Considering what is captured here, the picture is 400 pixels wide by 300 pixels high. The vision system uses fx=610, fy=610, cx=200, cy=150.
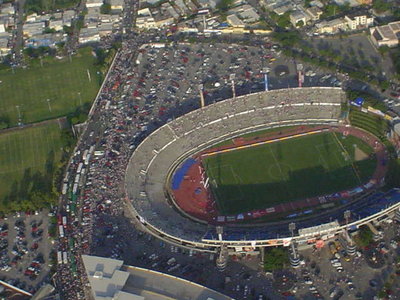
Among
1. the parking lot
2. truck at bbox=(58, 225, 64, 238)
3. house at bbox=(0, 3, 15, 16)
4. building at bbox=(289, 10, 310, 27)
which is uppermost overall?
building at bbox=(289, 10, 310, 27)

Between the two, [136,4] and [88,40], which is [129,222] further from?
[136,4]

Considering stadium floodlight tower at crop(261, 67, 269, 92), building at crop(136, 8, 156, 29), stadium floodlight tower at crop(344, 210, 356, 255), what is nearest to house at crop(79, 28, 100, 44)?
building at crop(136, 8, 156, 29)

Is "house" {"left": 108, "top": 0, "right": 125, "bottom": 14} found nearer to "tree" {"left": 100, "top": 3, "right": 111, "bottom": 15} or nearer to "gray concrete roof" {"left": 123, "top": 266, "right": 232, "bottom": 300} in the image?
"tree" {"left": 100, "top": 3, "right": 111, "bottom": 15}

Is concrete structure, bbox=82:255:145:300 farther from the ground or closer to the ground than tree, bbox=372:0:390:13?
closer to the ground

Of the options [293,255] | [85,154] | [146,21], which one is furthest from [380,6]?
[293,255]

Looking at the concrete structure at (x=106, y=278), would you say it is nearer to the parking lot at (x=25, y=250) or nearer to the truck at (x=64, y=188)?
the parking lot at (x=25, y=250)

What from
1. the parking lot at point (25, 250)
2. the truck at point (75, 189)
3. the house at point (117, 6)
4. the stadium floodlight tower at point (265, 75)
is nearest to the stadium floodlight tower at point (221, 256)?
the parking lot at point (25, 250)

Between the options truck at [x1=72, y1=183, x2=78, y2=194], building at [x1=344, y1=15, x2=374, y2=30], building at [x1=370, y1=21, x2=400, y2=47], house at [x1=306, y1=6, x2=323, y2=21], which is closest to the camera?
truck at [x1=72, y1=183, x2=78, y2=194]
